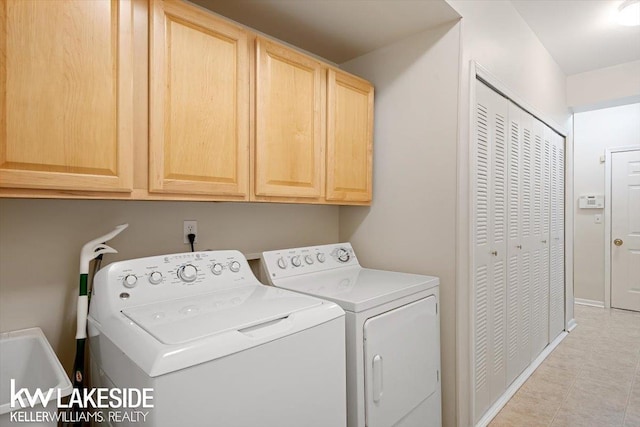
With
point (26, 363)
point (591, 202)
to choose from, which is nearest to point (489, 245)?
point (26, 363)

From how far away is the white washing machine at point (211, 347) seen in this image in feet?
3.07

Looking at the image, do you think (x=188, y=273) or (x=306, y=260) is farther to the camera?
(x=306, y=260)

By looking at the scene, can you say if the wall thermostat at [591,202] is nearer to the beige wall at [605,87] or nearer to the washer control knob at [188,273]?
the beige wall at [605,87]

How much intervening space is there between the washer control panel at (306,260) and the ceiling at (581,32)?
205cm

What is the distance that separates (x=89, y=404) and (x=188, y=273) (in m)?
0.59

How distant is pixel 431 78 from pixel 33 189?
1908 millimetres

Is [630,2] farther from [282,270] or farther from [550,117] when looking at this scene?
[282,270]

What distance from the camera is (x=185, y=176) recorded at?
140 centimetres

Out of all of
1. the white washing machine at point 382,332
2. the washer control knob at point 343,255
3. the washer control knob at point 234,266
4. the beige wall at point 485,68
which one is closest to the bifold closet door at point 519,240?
the beige wall at point 485,68

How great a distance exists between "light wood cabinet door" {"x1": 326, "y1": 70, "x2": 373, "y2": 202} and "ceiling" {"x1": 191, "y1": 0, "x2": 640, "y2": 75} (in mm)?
289

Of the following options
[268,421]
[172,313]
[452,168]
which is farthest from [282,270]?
[452,168]

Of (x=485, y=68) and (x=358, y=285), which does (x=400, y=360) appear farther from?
(x=485, y=68)

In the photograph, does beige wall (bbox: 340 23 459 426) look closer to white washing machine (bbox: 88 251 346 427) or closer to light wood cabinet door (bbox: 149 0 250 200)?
white washing machine (bbox: 88 251 346 427)

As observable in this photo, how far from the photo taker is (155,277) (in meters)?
1.41
